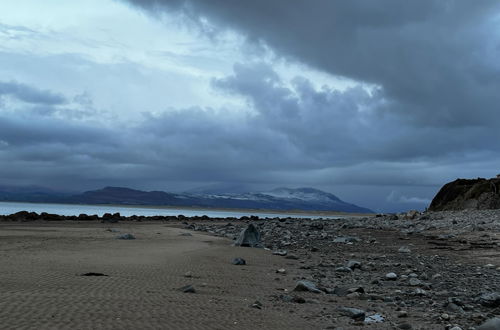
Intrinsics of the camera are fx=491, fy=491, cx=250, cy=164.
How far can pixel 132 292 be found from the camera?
8609 mm

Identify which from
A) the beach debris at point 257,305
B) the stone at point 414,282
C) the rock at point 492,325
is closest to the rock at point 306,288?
the beach debris at point 257,305

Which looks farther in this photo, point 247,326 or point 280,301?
point 280,301

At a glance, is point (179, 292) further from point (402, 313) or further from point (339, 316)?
point (402, 313)

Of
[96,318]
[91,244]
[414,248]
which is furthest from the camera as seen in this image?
[414,248]

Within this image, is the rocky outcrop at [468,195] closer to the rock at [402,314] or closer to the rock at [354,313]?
the rock at [402,314]

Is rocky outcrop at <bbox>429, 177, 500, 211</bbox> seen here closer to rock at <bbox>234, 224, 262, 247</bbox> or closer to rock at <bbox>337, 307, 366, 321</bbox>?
rock at <bbox>234, 224, 262, 247</bbox>

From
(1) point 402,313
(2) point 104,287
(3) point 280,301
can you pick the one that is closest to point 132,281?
(2) point 104,287

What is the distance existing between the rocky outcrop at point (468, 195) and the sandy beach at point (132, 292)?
41.2 meters

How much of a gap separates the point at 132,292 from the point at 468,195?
53.2 metres

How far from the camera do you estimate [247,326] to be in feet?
22.3

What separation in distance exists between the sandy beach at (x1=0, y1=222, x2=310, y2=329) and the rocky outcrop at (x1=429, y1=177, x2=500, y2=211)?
135 ft

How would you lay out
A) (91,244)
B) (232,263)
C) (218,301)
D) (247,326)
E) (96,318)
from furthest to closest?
(91,244) → (232,263) → (218,301) → (247,326) → (96,318)

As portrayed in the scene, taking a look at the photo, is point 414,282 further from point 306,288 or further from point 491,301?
point 306,288

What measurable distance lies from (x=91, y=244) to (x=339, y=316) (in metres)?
13.8
